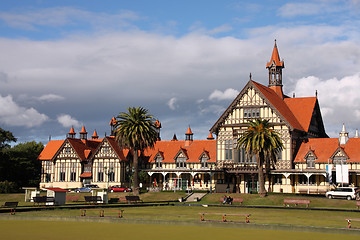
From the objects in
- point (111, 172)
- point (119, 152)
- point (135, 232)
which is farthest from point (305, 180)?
point (135, 232)

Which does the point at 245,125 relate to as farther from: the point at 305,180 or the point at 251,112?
the point at 305,180

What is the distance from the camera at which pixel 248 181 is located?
79.7 m

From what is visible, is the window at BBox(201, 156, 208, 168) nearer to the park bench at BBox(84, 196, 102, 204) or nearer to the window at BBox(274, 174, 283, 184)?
the window at BBox(274, 174, 283, 184)

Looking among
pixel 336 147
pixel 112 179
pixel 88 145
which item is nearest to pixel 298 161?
pixel 336 147

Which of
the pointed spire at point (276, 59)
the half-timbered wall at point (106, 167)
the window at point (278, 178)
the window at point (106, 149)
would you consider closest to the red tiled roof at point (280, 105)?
the pointed spire at point (276, 59)

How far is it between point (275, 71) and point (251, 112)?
12730mm

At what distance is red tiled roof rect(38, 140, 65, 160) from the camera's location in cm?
9753

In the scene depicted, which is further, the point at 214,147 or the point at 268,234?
the point at 214,147

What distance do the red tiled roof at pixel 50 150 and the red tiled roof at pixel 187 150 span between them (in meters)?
19.4

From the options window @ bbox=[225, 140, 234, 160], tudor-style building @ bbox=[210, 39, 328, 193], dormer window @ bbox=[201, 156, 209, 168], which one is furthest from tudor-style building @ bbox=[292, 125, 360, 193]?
dormer window @ bbox=[201, 156, 209, 168]

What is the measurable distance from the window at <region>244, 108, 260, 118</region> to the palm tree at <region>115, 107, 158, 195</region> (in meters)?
14.9

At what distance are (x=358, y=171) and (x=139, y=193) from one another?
99.6ft

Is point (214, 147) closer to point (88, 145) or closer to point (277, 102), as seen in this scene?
point (277, 102)

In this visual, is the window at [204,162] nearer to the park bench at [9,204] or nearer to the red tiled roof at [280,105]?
the red tiled roof at [280,105]
